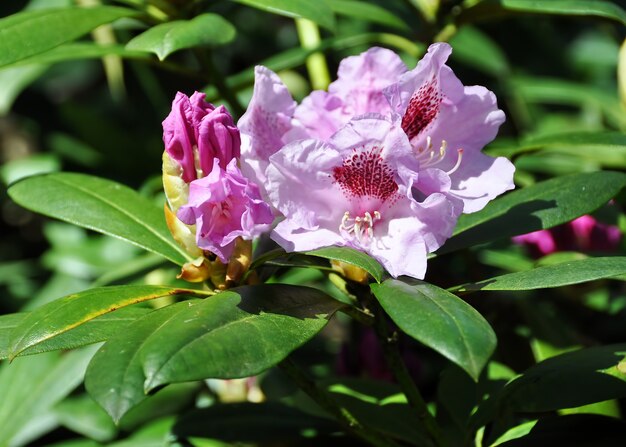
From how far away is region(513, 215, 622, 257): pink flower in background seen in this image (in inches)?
66.3


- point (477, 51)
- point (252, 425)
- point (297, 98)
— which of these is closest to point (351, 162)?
point (252, 425)

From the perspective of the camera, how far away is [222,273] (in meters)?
1.07

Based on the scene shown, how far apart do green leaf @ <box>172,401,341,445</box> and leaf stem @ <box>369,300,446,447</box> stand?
0.20m

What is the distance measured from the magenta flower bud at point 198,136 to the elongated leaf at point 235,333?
15 cm

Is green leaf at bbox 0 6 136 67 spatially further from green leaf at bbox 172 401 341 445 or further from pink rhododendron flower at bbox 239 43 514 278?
green leaf at bbox 172 401 341 445

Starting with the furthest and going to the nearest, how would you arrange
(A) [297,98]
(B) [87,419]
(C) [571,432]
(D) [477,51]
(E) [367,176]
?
(D) [477,51]
(A) [297,98]
(B) [87,419]
(C) [571,432]
(E) [367,176]

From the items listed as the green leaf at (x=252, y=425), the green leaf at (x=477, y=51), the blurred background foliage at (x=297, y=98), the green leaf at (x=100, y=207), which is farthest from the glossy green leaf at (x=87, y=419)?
the green leaf at (x=477, y=51)

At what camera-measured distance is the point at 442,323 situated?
2.83ft

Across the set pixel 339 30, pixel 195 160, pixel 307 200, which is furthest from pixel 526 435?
pixel 339 30

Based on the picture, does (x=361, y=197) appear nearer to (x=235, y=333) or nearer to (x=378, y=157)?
(x=378, y=157)

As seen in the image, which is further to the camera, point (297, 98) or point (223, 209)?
point (297, 98)

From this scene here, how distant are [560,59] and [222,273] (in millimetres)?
2056

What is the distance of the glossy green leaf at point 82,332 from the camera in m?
0.97

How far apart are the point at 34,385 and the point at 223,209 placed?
0.89m
